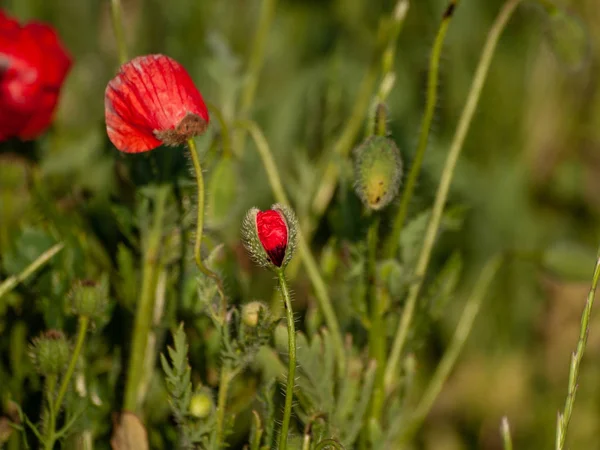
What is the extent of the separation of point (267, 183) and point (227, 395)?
2.45 feet

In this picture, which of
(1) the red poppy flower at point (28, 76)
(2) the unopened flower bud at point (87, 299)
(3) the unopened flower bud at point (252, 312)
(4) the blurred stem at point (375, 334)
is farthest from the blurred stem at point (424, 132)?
(1) the red poppy flower at point (28, 76)

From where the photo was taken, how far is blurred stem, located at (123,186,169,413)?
102 centimetres

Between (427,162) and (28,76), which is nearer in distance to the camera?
(28,76)

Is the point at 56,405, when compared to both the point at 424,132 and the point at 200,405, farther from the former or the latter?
the point at 424,132

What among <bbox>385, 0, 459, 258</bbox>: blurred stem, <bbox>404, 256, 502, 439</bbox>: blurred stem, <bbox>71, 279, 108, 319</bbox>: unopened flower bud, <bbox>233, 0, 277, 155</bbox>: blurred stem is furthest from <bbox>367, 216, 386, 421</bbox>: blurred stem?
<bbox>233, 0, 277, 155</bbox>: blurred stem

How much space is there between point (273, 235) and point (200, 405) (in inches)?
7.8

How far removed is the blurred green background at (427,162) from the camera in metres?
1.21

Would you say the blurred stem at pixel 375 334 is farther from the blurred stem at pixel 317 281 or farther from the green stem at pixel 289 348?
the green stem at pixel 289 348

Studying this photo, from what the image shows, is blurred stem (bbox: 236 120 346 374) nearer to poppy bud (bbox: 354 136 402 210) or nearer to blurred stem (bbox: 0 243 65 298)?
poppy bud (bbox: 354 136 402 210)

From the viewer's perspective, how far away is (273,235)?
0.74 m

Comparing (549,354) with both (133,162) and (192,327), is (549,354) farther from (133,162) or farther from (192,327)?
(133,162)

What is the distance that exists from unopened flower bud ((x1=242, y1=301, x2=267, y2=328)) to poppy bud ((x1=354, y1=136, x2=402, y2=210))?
16cm

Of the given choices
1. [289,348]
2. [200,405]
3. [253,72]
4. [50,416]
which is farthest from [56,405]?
[253,72]

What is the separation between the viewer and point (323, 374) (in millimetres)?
928
